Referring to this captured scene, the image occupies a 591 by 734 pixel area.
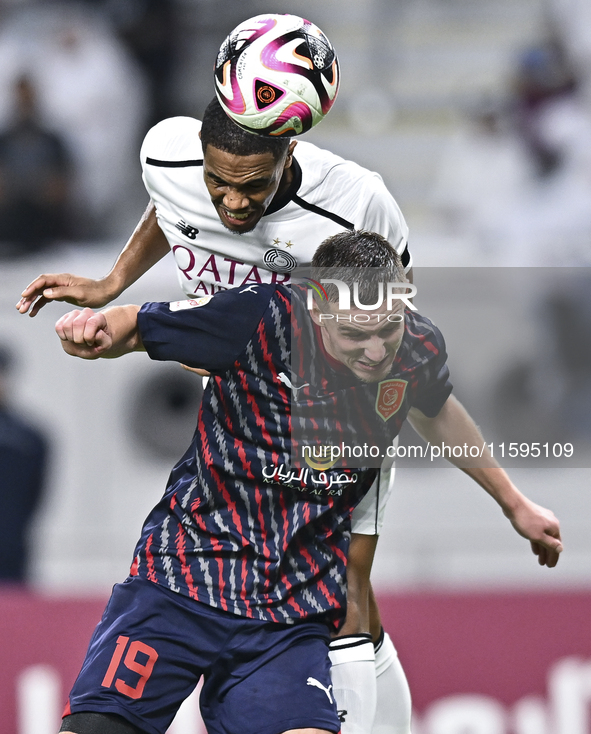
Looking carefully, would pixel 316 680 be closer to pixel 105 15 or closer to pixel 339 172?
pixel 339 172

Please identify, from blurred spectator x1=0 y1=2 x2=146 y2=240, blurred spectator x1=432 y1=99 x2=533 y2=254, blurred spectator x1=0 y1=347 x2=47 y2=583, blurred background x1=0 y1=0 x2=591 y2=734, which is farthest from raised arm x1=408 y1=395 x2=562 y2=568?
blurred spectator x1=0 y1=2 x2=146 y2=240

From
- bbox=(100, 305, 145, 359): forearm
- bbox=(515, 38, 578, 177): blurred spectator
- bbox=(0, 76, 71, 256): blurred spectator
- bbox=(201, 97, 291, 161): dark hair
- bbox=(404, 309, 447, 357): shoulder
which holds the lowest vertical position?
bbox=(100, 305, 145, 359): forearm

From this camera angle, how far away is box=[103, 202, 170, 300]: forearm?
3367mm

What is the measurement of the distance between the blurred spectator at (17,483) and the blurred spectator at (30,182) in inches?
40.3

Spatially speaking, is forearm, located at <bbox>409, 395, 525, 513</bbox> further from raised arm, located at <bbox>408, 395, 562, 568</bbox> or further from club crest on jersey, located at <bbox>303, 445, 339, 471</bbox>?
club crest on jersey, located at <bbox>303, 445, 339, 471</bbox>

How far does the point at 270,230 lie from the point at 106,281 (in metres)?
0.48

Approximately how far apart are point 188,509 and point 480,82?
5.91 meters

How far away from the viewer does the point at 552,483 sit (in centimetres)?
621

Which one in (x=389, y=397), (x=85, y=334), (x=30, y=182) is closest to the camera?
(x=85, y=334)

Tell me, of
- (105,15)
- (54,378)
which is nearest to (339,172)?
(54,378)

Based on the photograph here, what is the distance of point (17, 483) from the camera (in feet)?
19.3

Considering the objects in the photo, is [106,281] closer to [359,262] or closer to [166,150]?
[166,150]

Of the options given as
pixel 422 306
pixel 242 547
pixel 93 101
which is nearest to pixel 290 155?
pixel 242 547

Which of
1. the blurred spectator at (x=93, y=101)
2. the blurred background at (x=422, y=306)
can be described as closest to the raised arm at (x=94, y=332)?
the blurred background at (x=422, y=306)
